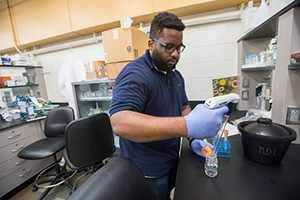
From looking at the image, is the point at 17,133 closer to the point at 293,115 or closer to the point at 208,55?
the point at 208,55

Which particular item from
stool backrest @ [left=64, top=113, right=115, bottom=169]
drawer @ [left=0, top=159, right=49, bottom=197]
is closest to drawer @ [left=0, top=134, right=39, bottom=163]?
drawer @ [left=0, top=159, right=49, bottom=197]

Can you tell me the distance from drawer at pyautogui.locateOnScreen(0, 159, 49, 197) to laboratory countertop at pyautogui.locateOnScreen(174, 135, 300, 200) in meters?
2.32

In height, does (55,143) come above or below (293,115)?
below

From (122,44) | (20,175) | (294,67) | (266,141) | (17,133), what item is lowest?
(20,175)

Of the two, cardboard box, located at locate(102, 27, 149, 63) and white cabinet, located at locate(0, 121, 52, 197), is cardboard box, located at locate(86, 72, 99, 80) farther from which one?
white cabinet, located at locate(0, 121, 52, 197)

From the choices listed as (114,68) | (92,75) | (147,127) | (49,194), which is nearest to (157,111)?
(147,127)

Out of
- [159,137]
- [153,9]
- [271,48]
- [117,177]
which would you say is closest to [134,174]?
[117,177]

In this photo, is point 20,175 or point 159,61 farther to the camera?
point 20,175

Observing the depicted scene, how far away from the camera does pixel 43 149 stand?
160cm

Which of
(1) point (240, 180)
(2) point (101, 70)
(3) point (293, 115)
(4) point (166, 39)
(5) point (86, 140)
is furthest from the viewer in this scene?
(2) point (101, 70)

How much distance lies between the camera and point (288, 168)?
65cm

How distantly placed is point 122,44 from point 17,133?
6.25 feet

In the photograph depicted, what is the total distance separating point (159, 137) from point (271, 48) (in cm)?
132

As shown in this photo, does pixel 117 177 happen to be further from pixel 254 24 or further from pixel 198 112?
pixel 254 24
